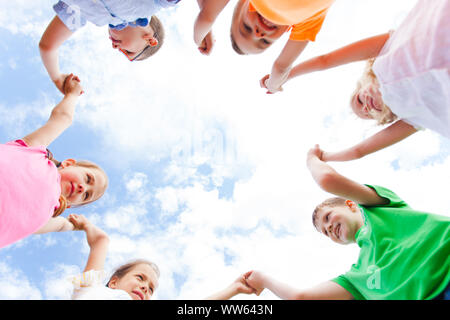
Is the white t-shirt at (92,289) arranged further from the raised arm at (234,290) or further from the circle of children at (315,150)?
the raised arm at (234,290)

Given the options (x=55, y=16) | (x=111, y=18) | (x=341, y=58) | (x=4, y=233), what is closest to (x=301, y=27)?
(x=341, y=58)

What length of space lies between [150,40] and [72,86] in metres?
0.55

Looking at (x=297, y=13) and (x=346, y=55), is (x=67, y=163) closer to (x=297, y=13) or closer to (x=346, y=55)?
(x=297, y=13)

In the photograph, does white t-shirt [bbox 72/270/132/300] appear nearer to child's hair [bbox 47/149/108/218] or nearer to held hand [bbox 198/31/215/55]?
child's hair [bbox 47/149/108/218]

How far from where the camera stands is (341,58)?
1359mm

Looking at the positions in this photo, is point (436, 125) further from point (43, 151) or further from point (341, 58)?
point (43, 151)

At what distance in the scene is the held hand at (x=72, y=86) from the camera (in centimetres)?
164

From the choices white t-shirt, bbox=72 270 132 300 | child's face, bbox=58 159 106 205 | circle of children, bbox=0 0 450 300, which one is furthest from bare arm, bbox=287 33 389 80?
white t-shirt, bbox=72 270 132 300

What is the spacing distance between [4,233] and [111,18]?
44.2 inches

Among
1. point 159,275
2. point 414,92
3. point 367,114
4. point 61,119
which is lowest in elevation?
point 159,275

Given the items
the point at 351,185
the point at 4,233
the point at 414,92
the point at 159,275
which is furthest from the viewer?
the point at 159,275

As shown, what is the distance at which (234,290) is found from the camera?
1.73 metres

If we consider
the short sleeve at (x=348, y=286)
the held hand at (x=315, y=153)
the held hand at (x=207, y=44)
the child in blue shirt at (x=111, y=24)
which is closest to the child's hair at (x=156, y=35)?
the child in blue shirt at (x=111, y=24)

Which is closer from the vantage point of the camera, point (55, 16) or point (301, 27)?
point (301, 27)
